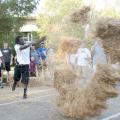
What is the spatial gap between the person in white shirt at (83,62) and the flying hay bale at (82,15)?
1.53 ft

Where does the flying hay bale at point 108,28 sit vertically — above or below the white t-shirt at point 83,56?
above

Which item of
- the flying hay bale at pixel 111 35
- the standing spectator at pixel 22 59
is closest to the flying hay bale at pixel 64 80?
the flying hay bale at pixel 111 35

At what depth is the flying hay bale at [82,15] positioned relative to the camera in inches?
409

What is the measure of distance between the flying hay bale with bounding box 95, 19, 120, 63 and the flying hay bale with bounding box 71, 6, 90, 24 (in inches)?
30.8

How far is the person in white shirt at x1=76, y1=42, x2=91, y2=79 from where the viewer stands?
10.3 metres

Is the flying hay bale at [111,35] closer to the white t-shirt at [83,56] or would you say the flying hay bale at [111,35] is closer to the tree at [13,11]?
the white t-shirt at [83,56]

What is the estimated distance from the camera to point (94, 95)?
9719 millimetres

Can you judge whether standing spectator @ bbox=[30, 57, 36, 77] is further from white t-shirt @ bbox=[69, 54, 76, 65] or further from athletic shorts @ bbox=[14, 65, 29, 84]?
white t-shirt @ bbox=[69, 54, 76, 65]

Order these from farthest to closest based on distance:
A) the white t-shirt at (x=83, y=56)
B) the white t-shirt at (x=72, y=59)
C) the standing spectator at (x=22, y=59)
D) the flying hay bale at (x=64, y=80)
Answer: the standing spectator at (x=22, y=59) → the white t-shirt at (x=72, y=59) → the flying hay bale at (x=64, y=80) → the white t-shirt at (x=83, y=56)

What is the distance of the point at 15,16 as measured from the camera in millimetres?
22078

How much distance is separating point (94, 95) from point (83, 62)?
1.16m

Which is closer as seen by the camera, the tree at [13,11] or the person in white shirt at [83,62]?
the person in white shirt at [83,62]

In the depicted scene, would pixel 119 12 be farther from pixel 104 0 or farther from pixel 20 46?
pixel 20 46

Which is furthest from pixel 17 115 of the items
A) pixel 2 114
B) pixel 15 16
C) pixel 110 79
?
pixel 15 16
